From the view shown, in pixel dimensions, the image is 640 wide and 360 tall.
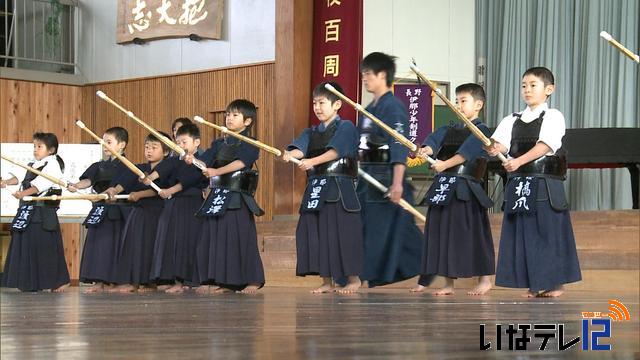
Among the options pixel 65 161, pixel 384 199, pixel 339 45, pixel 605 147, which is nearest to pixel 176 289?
pixel 384 199

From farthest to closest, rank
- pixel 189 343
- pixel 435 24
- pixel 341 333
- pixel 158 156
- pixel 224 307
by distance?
pixel 435 24, pixel 158 156, pixel 224 307, pixel 341 333, pixel 189 343

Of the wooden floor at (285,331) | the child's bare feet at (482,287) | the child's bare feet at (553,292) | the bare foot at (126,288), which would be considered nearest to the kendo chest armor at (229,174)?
the bare foot at (126,288)

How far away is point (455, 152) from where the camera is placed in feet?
20.1

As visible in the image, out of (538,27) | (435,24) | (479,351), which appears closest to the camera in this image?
(479,351)

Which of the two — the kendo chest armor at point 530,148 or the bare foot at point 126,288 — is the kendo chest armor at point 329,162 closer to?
the kendo chest armor at point 530,148

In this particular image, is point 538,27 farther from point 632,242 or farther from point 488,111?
A: point 632,242

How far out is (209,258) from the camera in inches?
265

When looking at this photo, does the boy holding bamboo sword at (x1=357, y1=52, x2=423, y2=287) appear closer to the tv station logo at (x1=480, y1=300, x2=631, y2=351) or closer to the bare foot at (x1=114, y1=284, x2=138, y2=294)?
the bare foot at (x1=114, y1=284, x2=138, y2=294)

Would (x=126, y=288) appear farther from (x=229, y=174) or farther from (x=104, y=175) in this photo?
(x=229, y=174)

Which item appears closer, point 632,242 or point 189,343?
point 189,343

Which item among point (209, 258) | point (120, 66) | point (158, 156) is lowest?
point (209, 258)

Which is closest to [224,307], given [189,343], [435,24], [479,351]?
[189,343]

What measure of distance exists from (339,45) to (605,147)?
8.29 feet

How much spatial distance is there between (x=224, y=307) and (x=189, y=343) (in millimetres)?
1890
